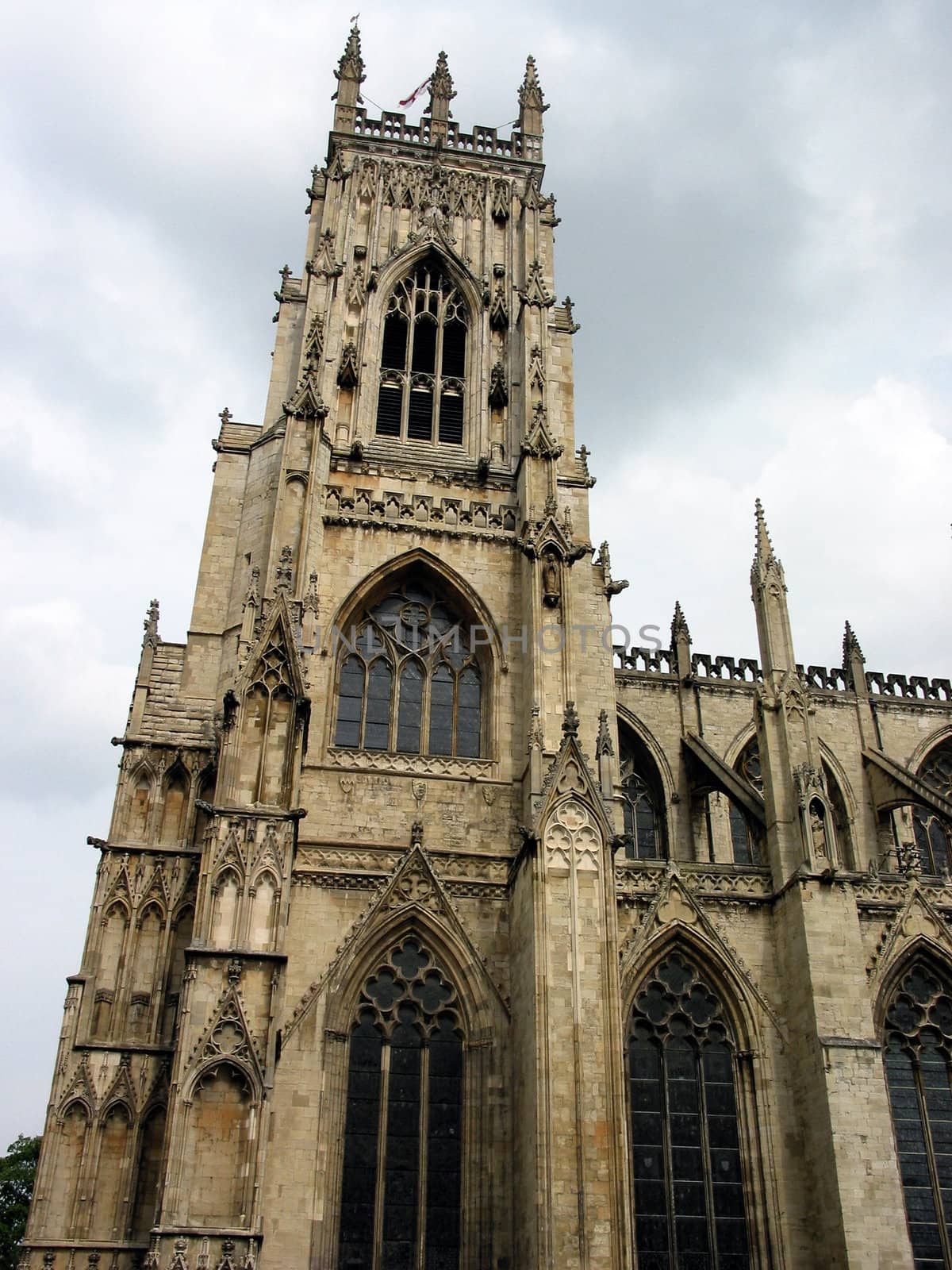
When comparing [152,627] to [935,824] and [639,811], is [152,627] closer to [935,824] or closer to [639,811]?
[639,811]

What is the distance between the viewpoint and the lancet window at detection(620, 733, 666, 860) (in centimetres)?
2575

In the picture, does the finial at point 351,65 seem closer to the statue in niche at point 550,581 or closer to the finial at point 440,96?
the finial at point 440,96

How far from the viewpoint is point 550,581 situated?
21109 millimetres

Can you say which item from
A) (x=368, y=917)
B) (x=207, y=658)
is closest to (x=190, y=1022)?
(x=368, y=917)

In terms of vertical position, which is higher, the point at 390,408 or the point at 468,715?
the point at 390,408

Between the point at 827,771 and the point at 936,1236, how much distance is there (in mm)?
11665

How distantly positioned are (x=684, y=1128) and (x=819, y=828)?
5197 mm

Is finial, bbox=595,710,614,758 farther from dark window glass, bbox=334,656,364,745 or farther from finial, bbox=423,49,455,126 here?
finial, bbox=423,49,455,126

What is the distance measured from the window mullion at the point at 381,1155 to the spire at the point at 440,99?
22455 mm

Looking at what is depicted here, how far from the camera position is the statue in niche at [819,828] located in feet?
64.6

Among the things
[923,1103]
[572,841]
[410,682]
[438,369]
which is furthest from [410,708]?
[923,1103]

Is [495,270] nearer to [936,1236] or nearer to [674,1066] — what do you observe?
[674,1066]

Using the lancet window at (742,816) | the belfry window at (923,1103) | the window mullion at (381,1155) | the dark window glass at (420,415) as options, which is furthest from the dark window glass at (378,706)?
the belfry window at (923,1103)

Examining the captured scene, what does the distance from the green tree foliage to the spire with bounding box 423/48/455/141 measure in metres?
27.9
